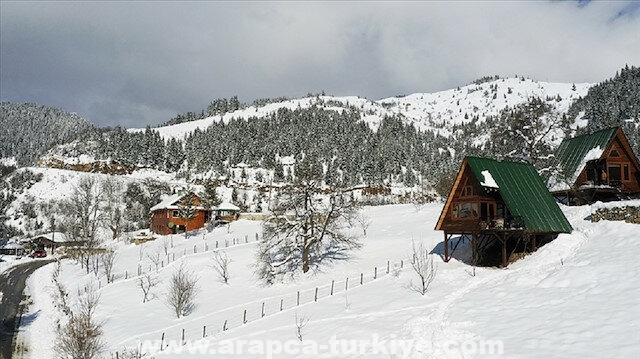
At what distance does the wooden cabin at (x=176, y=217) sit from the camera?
82625 millimetres

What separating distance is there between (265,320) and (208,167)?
137 m

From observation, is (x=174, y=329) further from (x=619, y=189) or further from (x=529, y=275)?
(x=619, y=189)

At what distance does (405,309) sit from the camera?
25703 mm

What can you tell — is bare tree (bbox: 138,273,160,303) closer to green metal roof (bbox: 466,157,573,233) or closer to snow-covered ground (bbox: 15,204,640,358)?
snow-covered ground (bbox: 15,204,640,358)

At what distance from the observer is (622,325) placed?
17.3 meters

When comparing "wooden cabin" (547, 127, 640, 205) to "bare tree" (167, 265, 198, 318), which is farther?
"wooden cabin" (547, 127, 640, 205)

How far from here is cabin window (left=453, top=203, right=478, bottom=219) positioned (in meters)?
34.8

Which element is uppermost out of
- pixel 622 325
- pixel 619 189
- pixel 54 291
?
pixel 619 189

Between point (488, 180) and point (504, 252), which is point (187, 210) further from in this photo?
point (504, 252)

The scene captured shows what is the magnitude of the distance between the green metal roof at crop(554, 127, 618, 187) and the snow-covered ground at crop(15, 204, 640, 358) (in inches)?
292

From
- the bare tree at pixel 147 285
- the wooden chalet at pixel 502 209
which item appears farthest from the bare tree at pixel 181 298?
the wooden chalet at pixel 502 209

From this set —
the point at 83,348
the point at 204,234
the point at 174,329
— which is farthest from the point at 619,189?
the point at 204,234

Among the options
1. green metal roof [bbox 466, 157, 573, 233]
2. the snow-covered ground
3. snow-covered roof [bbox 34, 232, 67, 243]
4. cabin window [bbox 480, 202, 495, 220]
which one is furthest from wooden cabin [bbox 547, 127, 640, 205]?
snow-covered roof [bbox 34, 232, 67, 243]

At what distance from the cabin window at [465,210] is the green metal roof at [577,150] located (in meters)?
14.0
